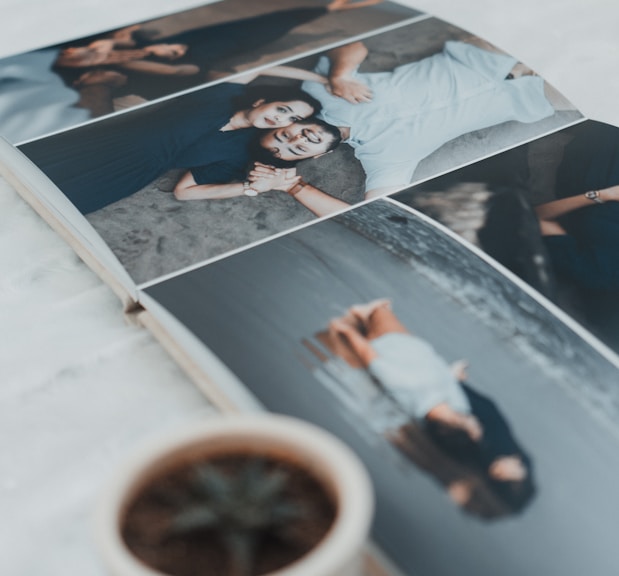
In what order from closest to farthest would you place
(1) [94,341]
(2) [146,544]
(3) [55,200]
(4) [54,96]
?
(2) [146,544] < (1) [94,341] < (3) [55,200] < (4) [54,96]

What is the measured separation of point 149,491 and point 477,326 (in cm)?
32

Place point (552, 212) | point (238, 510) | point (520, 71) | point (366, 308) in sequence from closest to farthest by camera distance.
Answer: point (238, 510), point (366, 308), point (552, 212), point (520, 71)

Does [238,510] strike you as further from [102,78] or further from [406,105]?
[102,78]

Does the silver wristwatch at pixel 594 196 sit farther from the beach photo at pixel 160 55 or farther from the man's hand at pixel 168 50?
the man's hand at pixel 168 50

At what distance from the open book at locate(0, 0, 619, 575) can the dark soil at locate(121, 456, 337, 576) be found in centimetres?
11

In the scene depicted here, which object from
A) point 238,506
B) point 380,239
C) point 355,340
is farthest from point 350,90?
point 238,506

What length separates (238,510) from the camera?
0.44 m

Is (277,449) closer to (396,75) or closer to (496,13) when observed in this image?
(396,75)

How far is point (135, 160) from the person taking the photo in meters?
0.89

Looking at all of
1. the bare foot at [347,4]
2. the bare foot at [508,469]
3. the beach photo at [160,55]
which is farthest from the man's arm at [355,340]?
the bare foot at [347,4]

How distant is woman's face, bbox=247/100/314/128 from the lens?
3.11 ft

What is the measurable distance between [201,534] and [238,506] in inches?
1.0

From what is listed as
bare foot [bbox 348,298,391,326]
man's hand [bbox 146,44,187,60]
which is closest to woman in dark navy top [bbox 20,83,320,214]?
man's hand [bbox 146,44,187,60]

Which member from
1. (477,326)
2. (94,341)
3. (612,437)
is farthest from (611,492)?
(94,341)
